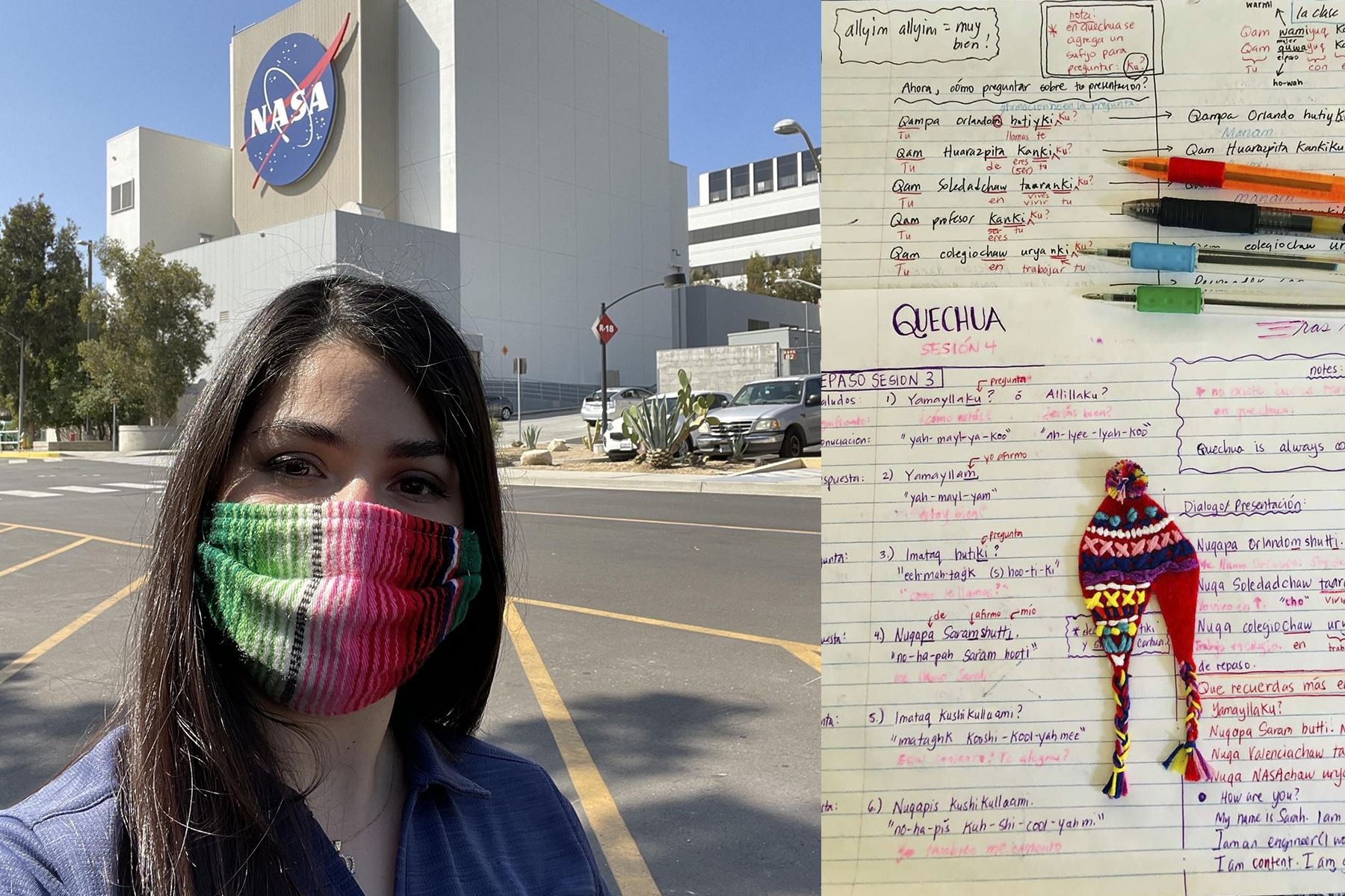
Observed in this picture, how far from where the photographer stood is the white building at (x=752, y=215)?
74.0 meters

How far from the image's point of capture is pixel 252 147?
4241 centimetres

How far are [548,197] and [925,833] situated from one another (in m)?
44.5

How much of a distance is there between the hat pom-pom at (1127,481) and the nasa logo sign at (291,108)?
139 feet

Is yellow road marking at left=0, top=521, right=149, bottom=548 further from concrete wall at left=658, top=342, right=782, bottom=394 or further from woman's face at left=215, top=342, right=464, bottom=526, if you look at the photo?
concrete wall at left=658, top=342, right=782, bottom=394

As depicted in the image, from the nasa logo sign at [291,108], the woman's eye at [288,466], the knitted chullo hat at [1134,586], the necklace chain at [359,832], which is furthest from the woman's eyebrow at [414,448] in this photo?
the nasa logo sign at [291,108]

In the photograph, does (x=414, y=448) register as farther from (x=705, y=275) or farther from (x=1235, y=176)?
(x=705, y=275)

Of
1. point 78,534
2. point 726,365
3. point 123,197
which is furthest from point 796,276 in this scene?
point 78,534

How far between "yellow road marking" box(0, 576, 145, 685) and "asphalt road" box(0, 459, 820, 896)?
25 mm

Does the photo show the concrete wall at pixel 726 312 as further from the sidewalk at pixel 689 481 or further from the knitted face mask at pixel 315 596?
the knitted face mask at pixel 315 596

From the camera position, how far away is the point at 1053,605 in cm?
135

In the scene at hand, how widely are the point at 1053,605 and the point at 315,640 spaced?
1045mm

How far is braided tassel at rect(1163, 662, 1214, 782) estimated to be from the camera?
134 cm

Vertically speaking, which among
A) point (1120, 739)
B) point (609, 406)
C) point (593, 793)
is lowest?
point (593, 793)

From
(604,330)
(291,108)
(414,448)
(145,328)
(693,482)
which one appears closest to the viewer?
(414,448)
